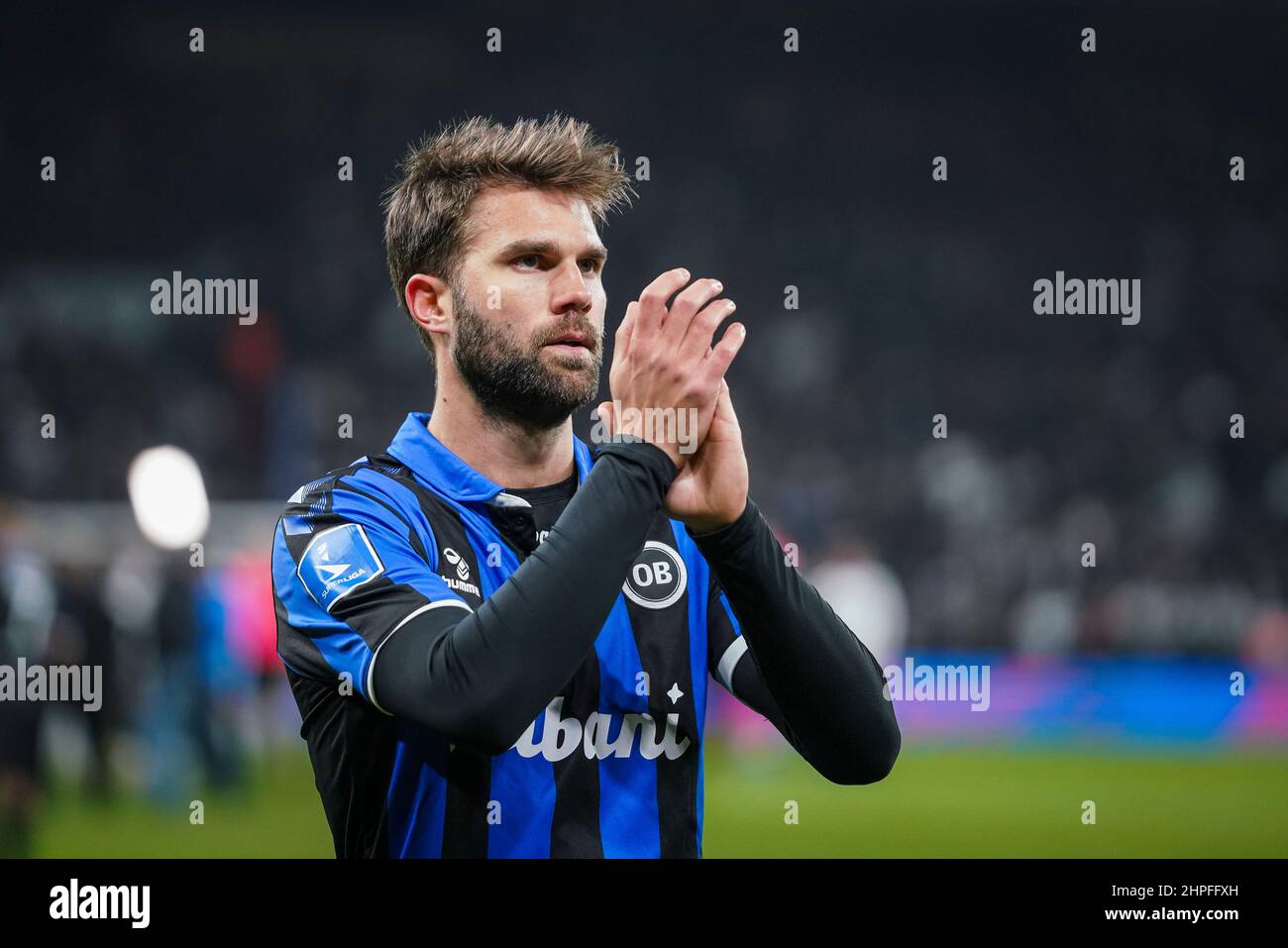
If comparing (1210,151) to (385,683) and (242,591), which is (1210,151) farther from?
(385,683)

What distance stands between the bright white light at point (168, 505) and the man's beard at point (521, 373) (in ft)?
35.2

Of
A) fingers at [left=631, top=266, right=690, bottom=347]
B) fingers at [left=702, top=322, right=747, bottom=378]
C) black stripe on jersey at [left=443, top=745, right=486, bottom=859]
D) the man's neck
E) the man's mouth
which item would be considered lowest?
black stripe on jersey at [left=443, top=745, right=486, bottom=859]

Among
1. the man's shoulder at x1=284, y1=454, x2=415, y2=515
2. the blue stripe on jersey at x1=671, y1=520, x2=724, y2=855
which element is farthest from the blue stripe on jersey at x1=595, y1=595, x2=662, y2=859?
the man's shoulder at x1=284, y1=454, x2=415, y2=515

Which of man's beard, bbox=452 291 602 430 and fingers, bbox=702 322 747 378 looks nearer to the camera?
fingers, bbox=702 322 747 378

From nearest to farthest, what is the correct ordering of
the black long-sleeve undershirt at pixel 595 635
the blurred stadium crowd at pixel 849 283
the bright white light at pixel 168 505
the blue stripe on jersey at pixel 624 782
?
the black long-sleeve undershirt at pixel 595 635
the blue stripe on jersey at pixel 624 782
the bright white light at pixel 168 505
the blurred stadium crowd at pixel 849 283

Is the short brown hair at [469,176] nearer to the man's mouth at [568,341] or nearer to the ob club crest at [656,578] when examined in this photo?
the man's mouth at [568,341]

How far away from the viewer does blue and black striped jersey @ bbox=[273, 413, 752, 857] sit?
8.31 ft

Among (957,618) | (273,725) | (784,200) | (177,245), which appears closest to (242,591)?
(273,725)

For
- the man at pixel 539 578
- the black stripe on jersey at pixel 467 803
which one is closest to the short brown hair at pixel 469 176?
the man at pixel 539 578

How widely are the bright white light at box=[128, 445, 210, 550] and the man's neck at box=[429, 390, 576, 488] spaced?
420 inches

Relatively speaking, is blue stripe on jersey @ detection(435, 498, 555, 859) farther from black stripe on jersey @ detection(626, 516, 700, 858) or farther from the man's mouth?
the man's mouth

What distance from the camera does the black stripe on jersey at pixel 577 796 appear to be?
255 cm

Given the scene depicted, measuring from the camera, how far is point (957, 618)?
1852 centimetres

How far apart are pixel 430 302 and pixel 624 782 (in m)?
1.09
